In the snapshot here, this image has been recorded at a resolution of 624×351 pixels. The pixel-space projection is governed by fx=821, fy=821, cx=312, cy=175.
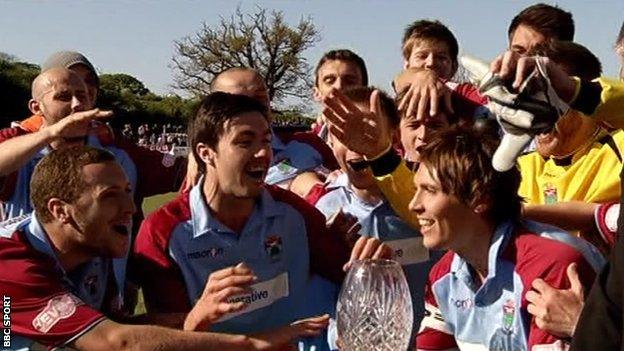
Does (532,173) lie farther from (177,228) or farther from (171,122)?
(171,122)

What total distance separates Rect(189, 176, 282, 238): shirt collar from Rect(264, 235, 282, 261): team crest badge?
0.11 meters

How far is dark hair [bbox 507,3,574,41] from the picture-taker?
4.73 meters

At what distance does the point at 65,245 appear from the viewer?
3490 millimetres

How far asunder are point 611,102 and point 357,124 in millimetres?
1459

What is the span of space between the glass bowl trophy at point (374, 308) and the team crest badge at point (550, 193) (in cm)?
149

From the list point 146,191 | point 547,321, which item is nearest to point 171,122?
point 146,191

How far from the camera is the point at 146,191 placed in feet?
17.8

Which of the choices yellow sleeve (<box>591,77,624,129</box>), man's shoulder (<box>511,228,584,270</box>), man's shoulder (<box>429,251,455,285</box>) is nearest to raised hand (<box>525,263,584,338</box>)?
man's shoulder (<box>511,228,584,270</box>)

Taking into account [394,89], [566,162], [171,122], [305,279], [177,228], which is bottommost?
[171,122]

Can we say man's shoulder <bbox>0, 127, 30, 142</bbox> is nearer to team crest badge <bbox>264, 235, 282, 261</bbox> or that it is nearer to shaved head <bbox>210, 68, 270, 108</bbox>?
shaved head <bbox>210, 68, 270, 108</bbox>

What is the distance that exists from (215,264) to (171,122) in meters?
42.9

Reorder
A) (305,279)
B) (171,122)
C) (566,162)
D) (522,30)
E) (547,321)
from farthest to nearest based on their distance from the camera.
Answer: (171,122)
(522,30)
(305,279)
(566,162)
(547,321)

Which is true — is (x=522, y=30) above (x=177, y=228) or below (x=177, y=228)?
above

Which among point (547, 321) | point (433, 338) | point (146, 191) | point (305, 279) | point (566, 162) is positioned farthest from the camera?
point (146, 191)
